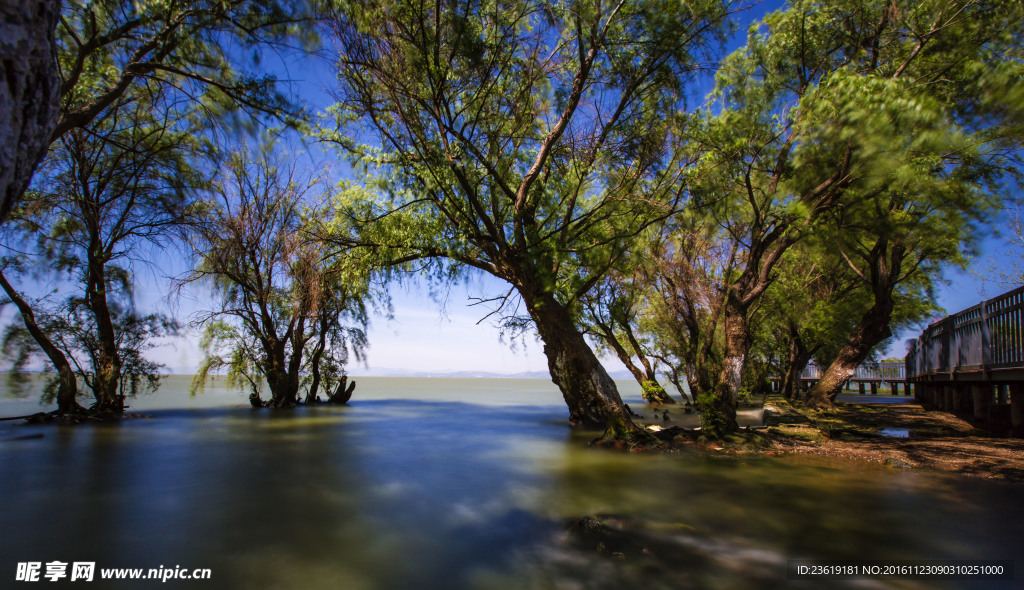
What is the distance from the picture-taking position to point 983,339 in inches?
350

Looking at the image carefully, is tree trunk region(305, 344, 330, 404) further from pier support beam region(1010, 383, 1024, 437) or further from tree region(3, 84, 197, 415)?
pier support beam region(1010, 383, 1024, 437)

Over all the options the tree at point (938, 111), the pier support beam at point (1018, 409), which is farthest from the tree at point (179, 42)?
the pier support beam at point (1018, 409)

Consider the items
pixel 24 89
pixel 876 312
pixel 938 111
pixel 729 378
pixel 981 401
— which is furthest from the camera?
pixel 876 312

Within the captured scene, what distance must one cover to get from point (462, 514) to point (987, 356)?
10279 mm

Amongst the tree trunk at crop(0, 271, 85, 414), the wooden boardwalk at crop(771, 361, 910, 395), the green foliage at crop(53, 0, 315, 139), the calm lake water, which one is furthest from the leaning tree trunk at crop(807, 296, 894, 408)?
the tree trunk at crop(0, 271, 85, 414)

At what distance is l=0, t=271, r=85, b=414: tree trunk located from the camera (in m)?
11.1

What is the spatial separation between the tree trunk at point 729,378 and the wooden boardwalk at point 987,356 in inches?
156

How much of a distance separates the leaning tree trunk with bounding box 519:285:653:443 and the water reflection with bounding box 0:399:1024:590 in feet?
4.09

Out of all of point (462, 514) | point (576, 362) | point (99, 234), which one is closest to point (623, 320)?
point (576, 362)

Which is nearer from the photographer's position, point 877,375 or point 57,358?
point 57,358

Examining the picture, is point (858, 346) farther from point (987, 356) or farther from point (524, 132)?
point (524, 132)

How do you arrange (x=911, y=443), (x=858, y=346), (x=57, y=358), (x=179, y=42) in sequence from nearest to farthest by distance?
1. (x=179, y=42)
2. (x=911, y=443)
3. (x=57, y=358)
4. (x=858, y=346)

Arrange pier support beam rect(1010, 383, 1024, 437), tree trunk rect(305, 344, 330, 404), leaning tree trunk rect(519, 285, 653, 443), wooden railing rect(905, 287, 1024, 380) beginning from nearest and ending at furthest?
wooden railing rect(905, 287, 1024, 380) → pier support beam rect(1010, 383, 1024, 437) → leaning tree trunk rect(519, 285, 653, 443) → tree trunk rect(305, 344, 330, 404)

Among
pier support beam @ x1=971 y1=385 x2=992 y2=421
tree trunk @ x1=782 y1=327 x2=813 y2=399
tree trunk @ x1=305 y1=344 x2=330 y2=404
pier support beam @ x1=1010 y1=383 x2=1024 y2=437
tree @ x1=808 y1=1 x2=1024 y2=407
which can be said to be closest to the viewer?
tree @ x1=808 y1=1 x2=1024 y2=407
